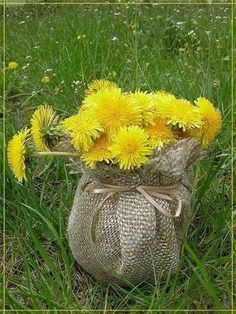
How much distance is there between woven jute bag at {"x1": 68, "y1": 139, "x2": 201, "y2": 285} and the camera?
117 centimetres

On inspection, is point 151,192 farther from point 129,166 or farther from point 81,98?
point 81,98

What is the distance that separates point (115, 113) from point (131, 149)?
0.27 ft

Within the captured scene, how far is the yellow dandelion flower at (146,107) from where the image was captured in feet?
3.91

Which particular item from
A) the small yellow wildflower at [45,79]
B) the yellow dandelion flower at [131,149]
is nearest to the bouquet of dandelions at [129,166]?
the yellow dandelion flower at [131,149]

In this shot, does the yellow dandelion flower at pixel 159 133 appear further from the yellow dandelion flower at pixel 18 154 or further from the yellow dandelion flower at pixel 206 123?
the yellow dandelion flower at pixel 18 154

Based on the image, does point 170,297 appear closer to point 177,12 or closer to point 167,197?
point 167,197

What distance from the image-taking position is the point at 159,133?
46.9 inches

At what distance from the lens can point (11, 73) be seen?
7.50 ft

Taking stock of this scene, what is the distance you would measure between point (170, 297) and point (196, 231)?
221mm

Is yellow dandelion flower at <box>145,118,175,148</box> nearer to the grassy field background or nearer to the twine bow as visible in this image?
the twine bow

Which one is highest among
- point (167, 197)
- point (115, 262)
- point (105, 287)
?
point (167, 197)

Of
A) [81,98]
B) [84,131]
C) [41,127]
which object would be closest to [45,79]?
[81,98]

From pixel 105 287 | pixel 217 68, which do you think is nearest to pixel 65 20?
pixel 217 68

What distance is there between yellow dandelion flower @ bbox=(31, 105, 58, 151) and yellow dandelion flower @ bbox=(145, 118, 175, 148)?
0.18 meters
